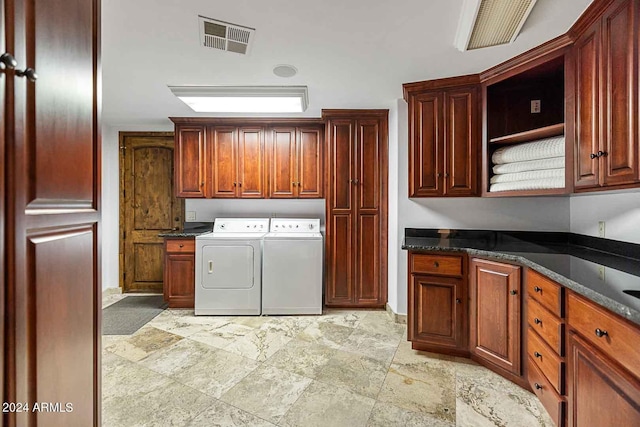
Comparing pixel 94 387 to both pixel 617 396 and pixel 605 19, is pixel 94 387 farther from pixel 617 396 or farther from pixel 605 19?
pixel 605 19

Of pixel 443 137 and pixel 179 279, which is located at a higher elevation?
pixel 443 137

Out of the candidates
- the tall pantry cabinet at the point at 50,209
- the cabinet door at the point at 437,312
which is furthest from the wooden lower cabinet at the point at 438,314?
the tall pantry cabinet at the point at 50,209

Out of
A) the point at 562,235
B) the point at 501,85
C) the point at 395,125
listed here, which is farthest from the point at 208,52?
the point at 562,235

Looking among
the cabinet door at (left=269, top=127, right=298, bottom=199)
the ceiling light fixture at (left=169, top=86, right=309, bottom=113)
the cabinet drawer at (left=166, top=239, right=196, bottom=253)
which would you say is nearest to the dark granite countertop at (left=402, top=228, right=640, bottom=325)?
the cabinet door at (left=269, top=127, right=298, bottom=199)

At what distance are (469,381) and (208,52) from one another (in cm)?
290

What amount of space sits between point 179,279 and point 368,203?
2.37 meters

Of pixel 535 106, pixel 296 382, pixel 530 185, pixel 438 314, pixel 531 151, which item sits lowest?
pixel 296 382

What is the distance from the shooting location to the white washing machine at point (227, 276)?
3.06m

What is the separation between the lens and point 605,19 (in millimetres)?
1438

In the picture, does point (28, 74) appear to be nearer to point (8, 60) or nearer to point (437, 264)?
point (8, 60)

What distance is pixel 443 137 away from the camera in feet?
7.85

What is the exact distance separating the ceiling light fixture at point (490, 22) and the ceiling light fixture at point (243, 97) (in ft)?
4.23

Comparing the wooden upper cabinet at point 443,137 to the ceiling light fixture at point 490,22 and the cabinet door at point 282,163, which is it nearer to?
the ceiling light fixture at point 490,22

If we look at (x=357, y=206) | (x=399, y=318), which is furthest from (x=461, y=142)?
(x=399, y=318)
